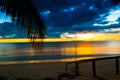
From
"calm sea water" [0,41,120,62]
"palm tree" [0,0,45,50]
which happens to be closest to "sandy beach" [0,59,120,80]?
"calm sea water" [0,41,120,62]

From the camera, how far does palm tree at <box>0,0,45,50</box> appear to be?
434cm

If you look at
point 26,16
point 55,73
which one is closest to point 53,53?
point 55,73

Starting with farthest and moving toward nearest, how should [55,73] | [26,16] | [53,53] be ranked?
[53,53], [55,73], [26,16]

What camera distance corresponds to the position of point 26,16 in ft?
14.3

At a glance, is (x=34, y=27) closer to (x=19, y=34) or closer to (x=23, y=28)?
(x=23, y=28)

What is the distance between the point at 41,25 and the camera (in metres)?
4.53

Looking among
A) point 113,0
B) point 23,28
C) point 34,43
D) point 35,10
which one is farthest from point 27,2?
point 113,0

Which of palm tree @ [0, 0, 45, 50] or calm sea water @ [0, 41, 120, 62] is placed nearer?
palm tree @ [0, 0, 45, 50]

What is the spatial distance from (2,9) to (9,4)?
6.3 inches

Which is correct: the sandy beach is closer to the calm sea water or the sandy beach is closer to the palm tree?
the calm sea water

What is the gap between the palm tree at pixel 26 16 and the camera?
171 inches

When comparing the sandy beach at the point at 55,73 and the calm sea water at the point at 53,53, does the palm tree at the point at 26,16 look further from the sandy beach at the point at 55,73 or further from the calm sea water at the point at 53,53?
the sandy beach at the point at 55,73

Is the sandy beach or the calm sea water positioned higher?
the sandy beach

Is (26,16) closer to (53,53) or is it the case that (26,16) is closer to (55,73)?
(55,73)
